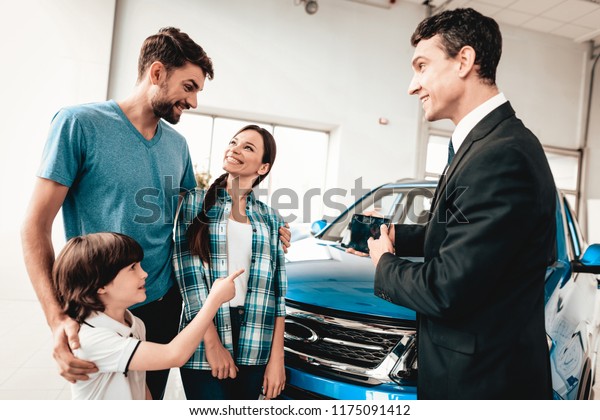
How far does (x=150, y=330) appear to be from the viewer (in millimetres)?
1351

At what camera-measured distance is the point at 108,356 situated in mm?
962

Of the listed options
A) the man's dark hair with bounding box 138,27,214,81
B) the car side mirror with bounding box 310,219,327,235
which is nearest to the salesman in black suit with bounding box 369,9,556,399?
the man's dark hair with bounding box 138,27,214,81

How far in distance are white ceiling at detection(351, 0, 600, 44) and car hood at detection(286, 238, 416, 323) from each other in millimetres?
5035

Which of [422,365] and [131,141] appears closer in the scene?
[422,365]

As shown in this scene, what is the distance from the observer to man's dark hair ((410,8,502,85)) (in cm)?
96

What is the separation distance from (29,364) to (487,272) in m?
3.06

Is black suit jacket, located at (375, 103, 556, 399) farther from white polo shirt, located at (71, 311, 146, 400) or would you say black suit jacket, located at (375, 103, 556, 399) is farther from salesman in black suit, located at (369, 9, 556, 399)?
white polo shirt, located at (71, 311, 146, 400)

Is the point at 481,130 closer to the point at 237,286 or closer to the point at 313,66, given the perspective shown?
the point at 237,286

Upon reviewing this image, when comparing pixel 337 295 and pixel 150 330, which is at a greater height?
pixel 337 295

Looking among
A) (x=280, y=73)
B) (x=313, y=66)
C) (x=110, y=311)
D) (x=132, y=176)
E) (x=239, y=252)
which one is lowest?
(x=110, y=311)

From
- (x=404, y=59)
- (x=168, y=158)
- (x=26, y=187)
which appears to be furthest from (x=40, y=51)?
(x=404, y=59)

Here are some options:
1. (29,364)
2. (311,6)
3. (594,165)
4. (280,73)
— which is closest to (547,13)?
(594,165)
